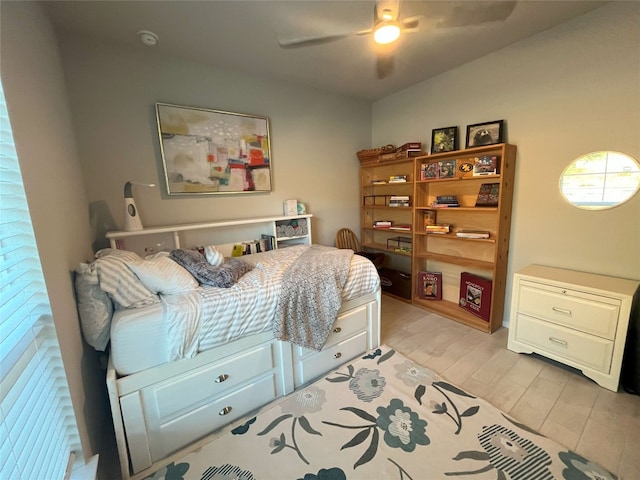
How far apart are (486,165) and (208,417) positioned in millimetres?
2828

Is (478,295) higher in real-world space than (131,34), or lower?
lower

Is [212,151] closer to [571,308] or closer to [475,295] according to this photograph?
[475,295]

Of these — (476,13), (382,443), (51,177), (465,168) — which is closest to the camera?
(51,177)

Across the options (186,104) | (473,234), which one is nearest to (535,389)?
(473,234)

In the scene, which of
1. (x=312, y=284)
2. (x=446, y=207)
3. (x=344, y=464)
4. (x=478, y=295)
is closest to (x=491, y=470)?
(x=344, y=464)

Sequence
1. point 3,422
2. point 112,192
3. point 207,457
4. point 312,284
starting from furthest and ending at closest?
point 112,192 < point 312,284 < point 207,457 < point 3,422

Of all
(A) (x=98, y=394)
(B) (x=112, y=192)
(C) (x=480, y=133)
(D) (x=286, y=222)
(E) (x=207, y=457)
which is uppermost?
(C) (x=480, y=133)

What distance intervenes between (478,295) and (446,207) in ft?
3.00

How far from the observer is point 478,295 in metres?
2.55

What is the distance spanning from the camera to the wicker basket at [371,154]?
3125 mm

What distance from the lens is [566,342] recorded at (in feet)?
6.12

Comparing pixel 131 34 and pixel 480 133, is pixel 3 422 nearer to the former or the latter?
pixel 131 34

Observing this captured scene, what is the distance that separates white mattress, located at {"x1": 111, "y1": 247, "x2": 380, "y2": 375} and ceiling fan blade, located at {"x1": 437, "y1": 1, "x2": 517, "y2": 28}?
195 cm

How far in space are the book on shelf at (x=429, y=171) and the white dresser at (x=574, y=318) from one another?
122 cm
